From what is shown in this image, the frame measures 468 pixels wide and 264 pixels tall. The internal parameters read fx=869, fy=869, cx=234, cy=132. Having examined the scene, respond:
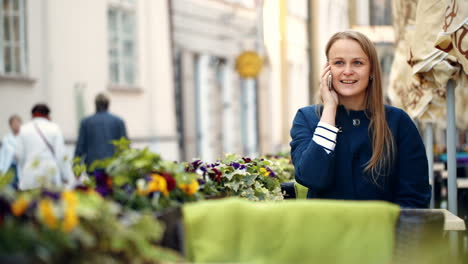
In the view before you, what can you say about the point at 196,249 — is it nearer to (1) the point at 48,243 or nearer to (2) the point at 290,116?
(1) the point at 48,243

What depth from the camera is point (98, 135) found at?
9.94 meters

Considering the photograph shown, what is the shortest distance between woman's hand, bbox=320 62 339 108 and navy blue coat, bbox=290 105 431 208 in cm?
12

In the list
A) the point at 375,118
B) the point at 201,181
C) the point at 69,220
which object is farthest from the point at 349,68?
the point at 69,220

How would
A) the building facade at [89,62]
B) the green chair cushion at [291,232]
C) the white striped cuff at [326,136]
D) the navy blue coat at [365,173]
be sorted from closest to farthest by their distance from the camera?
the green chair cushion at [291,232] < the white striped cuff at [326,136] < the navy blue coat at [365,173] < the building facade at [89,62]

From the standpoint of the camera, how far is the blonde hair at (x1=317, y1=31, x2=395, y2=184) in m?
3.71

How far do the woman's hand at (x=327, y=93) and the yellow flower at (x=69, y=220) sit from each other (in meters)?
2.04

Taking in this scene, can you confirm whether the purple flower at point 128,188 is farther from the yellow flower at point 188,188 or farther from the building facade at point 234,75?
the building facade at point 234,75

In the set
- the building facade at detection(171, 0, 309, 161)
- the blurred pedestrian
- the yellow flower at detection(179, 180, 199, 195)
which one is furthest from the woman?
the building facade at detection(171, 0, 309, 161)

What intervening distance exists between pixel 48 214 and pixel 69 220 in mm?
46

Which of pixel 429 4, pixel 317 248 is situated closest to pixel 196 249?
pixel 317 248

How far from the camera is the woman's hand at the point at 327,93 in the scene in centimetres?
378

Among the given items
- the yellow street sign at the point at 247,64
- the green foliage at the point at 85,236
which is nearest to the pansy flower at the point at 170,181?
the green foliage at the point at 85,236

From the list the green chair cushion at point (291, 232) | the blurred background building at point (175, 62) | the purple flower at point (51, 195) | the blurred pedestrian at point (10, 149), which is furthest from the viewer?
the blurred background building at point (175, 62)

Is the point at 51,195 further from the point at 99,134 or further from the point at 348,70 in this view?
the point at 99,134
